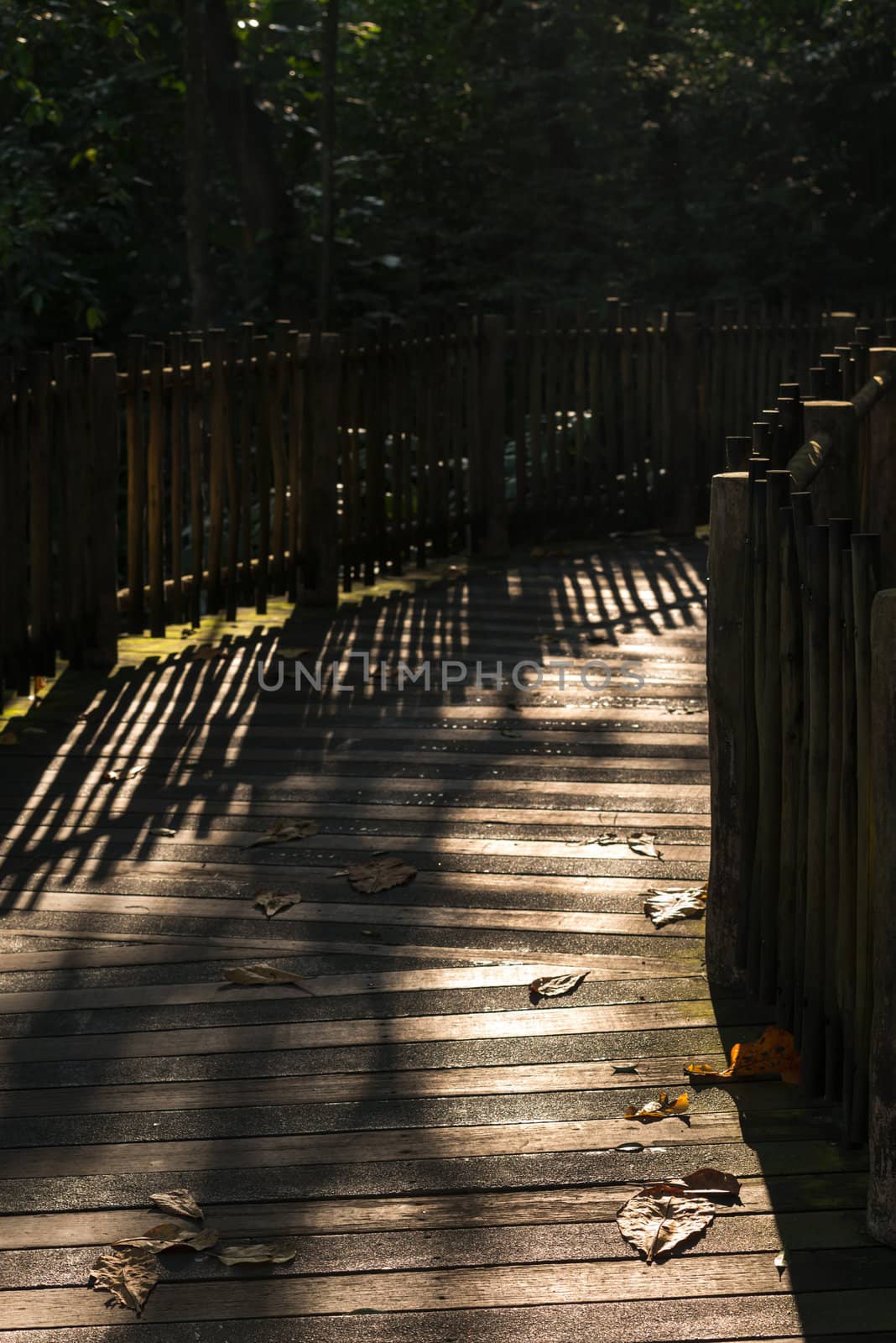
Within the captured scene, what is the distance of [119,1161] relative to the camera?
3.62 metres

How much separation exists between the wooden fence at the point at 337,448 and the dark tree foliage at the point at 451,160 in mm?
5540

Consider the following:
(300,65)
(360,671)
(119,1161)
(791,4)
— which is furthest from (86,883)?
(791,4)

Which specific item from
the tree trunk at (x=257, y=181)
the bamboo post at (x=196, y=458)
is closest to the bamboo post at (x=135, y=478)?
the bamboo post at (x=196, y=458)

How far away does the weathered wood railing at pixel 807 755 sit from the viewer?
3307mm

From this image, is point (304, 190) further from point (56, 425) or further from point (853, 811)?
point (853, 811)

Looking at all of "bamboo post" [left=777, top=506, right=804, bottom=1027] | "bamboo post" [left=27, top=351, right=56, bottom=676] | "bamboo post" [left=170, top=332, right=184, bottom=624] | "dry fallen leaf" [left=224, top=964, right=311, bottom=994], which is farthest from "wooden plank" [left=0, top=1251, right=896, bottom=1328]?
"bamboo post" [left=170, top=332, right=184, bottom=624]

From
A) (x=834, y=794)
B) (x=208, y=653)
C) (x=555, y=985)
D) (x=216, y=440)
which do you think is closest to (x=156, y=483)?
(x=216, y=440)

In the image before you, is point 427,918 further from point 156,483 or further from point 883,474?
point 156,483

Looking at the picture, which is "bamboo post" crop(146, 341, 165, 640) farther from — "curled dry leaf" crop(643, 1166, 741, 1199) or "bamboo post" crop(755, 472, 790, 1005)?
"curled dry leaf" crop(643, 1166, 741, 1199)

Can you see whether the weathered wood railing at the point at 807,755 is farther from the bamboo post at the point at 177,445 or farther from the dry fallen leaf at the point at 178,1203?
the bamboo post at the point at 177,445

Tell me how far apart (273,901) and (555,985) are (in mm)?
1074

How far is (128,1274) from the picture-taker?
317cm

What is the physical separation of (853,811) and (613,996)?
1.10 metres

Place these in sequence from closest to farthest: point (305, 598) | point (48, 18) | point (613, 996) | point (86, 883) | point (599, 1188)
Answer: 1. point (599, 1188)
2. point (613, 996)
3. point (86, 883)
4. point (305, 598)
5. point (48, 18)
